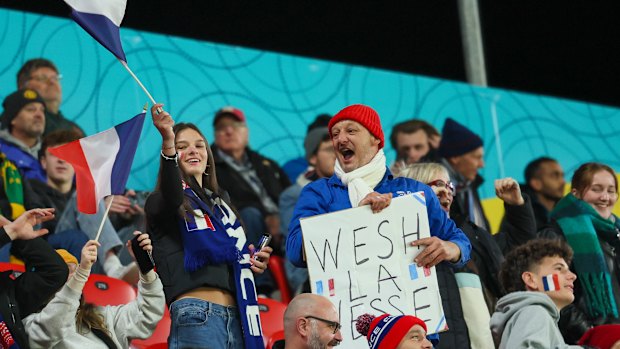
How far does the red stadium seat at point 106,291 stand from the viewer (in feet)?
23.3

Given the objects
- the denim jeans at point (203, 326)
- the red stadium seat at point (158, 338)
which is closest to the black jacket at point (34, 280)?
the denim jeans at point (203, 326)

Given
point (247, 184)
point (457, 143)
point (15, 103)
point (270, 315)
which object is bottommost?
point (270, 315)

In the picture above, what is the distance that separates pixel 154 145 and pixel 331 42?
5.33 meters

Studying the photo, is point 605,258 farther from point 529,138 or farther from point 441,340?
point 529,138

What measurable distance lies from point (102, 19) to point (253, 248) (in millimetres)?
1266

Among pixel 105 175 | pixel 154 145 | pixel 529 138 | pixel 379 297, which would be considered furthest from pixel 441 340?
pixel 529 138

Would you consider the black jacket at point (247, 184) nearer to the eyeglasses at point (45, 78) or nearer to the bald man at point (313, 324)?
the eyeglasses at point (45, 78)

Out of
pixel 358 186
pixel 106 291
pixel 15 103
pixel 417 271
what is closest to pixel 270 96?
pixel 15 103

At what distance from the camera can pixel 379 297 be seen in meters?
5.77

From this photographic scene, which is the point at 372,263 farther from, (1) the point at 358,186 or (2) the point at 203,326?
(2) the point at 203,326

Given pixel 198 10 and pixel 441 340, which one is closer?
pixel 441 340

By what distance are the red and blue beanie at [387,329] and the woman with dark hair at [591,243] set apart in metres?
2.18

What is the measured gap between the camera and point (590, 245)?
7.81 meters

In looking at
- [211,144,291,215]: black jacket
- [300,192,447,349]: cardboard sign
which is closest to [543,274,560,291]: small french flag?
[300,192,447,349]: cardboard sign
